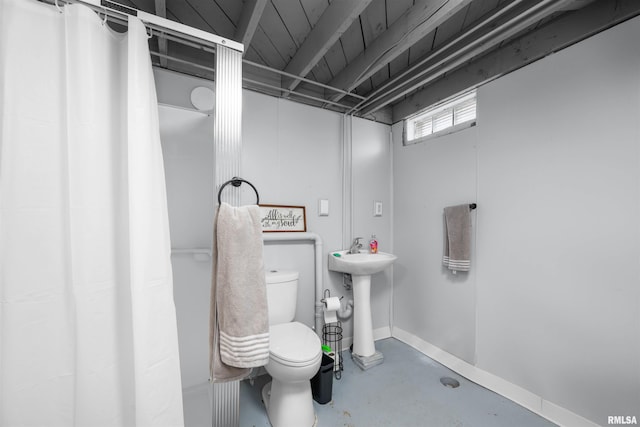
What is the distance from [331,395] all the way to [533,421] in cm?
121

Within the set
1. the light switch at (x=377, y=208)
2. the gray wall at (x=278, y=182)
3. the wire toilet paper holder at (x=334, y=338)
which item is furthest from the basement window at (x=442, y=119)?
the wire toilet paper holder at (x=334, y=338)

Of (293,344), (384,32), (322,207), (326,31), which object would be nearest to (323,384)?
(293,344)

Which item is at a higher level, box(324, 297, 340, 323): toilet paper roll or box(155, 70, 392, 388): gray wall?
box(155, 70, 392, 388): gray wall

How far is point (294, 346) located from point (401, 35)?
1.95m

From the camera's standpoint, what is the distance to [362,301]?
2156 millimetres

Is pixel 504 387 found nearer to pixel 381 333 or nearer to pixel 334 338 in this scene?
pixel 381 333

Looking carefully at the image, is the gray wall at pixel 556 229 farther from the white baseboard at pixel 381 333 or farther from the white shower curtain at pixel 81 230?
the white shower curtain at pixel 81 230

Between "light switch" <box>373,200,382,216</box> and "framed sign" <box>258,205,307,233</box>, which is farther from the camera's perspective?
"light switch" <box>373,200,382,216</box>

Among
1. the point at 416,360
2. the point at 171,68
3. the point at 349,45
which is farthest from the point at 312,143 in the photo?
the point at 416,360

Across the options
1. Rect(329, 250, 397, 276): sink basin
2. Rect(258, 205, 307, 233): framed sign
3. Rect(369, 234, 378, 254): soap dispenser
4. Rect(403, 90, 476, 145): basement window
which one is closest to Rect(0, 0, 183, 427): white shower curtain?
Rect(258, 205, 307, 233): framed sign

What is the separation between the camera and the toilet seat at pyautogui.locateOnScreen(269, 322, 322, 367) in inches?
52.5

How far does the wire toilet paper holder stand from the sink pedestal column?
0.15 meters

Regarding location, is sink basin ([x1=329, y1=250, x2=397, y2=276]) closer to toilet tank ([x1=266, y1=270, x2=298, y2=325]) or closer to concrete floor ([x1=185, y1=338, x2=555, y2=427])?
toilet tank ([x1=266, y1=270, x2=298, y2=325])

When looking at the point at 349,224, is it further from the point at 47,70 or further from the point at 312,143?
the point at 47,70
